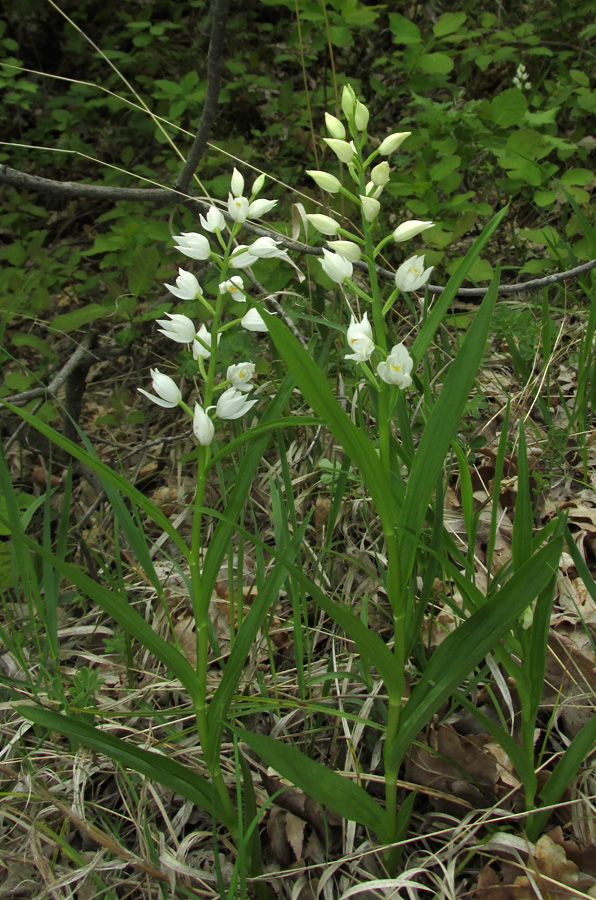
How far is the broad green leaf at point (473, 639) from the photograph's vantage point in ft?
3.27

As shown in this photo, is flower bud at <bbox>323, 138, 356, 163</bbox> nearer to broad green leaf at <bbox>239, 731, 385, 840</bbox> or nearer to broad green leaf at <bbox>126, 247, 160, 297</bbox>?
broad green leaf at <bbox>239, 731, 385, 840</bbox>

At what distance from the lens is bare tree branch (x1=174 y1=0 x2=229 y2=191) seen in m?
1.96

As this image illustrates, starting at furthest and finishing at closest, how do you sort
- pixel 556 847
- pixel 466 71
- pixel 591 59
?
pixel 591 59 → pixel 466 71 → pixel 556 847

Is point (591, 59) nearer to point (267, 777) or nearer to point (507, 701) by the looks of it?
point (507, 701)

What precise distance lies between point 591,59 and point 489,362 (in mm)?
2485

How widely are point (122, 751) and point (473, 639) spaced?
63cm

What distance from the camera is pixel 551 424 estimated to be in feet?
6.58

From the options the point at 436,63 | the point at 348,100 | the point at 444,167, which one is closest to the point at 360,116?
the point at 348,100

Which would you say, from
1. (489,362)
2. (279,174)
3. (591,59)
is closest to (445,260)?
(489,362)

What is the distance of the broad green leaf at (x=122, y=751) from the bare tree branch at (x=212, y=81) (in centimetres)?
179

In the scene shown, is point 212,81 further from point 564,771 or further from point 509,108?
point 564,771

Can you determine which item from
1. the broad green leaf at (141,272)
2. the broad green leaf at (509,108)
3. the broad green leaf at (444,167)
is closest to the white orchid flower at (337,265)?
the broad green leaf at (141,272)

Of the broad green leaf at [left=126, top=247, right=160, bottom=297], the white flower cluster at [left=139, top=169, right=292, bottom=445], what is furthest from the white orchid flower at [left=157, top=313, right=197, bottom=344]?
the broad green leaf at [left=126, top=247, right=160, bottom=297]

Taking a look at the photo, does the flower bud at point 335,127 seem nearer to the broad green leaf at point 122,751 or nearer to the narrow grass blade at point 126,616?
the narrow grass blade at point 126,616
